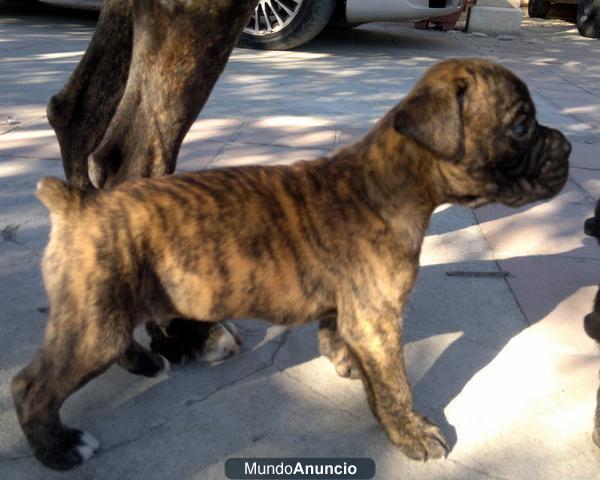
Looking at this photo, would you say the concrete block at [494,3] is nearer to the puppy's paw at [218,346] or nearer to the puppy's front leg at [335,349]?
the puppy's front leg at [335,349]

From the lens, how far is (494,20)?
52.0 feet

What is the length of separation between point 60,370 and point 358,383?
1.34 meters

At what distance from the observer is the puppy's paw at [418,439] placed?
2680 millimetres

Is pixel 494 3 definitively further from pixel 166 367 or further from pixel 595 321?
pixel 166 367

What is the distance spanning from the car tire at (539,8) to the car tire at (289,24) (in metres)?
12.2

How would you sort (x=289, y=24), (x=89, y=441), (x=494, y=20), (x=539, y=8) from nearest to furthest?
(x=89, y=441), (x=289, y=24), (x=494, y=20), (x=539, y=8)

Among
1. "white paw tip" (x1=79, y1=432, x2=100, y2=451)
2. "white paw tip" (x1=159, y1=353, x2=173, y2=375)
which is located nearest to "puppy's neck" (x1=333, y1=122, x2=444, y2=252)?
"white paw tip" (x1=159, y1=353, x2=173, y2=375)

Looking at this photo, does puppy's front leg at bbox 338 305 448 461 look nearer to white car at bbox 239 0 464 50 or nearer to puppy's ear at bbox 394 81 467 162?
puppy's ear at bbox 394 81 467 162


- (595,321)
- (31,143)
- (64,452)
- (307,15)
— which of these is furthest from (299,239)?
(307,15)

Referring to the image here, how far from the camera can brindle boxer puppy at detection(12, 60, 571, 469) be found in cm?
242

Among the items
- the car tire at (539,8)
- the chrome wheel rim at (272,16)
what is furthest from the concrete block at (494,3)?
the chrome wheel rim at (272,16)

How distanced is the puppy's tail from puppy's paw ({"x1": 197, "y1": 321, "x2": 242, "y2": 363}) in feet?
3.31

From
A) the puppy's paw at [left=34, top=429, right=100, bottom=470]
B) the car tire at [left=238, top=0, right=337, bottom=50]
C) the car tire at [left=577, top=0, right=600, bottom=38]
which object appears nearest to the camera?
the puppy's paw at [left=34, top=429, right=100, bottom=470]

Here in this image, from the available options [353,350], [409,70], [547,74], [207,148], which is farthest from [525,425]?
[547,74]
